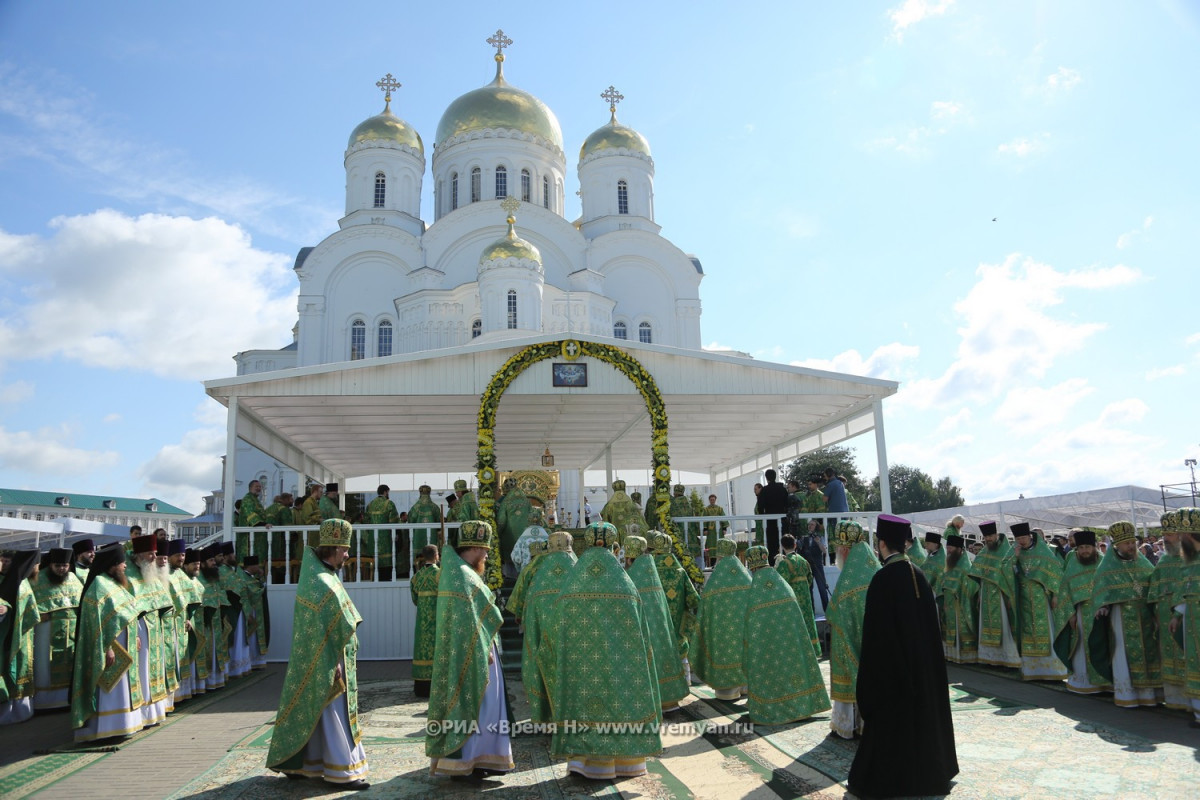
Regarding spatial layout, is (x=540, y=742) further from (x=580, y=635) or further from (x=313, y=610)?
(x=313, y=610)

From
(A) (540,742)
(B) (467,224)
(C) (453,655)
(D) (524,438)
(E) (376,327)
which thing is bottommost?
(A) (540,742)

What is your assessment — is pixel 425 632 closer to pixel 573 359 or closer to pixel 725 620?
pixel 725 620

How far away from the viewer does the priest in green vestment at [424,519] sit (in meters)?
12.2

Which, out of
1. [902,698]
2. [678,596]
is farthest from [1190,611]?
[678,596]

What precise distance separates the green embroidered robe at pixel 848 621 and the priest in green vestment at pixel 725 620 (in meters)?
1.09

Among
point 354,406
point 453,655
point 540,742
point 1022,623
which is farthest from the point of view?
point 354,406

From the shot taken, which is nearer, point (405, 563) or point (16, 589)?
point (16, 589)

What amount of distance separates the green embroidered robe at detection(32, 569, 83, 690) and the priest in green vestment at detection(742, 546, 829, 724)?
276 inches

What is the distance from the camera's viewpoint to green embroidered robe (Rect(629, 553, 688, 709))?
23.5ft

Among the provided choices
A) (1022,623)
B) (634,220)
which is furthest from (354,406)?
(634,220)

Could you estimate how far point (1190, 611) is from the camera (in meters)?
7.06

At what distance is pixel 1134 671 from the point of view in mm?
7656

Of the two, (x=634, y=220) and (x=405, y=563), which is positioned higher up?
(x=634, y=220)

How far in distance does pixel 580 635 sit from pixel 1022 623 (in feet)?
20.6
